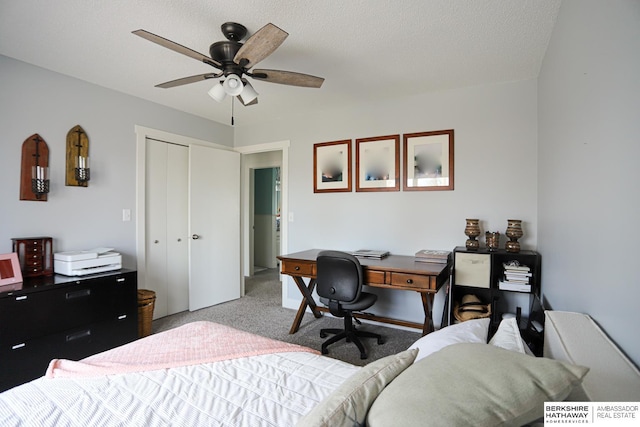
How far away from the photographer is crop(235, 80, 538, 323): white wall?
2.69m

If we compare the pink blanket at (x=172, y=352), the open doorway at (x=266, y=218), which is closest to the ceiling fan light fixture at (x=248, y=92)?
the pink blanket at (x=172, y=352)

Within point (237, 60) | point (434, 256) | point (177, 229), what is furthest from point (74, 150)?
point (434, 256)

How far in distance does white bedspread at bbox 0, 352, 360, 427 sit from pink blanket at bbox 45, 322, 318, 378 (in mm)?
37

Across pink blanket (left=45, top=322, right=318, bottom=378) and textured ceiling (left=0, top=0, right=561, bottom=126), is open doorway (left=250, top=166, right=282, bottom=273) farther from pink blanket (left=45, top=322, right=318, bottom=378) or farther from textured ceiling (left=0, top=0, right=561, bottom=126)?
pink blanket (left=45, top=322, right=318, bottom=378)

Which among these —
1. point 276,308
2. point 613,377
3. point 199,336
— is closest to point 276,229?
point 276,308

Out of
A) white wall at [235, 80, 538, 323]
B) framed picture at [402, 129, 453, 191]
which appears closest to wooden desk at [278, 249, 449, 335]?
white wall at [235, 80, 538, 323]

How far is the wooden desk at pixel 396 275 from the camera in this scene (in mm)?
2418

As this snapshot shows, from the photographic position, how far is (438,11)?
176 centimetres

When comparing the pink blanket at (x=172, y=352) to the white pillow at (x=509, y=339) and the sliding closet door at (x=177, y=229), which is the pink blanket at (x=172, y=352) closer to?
the white pillow at (x=509, y=339)

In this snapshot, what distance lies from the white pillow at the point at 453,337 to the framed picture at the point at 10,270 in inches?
110

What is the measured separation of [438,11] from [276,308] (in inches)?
135

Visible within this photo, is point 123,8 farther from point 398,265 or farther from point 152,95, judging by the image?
point 398,265

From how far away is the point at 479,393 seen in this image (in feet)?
2.22

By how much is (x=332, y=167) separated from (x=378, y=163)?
56cm
